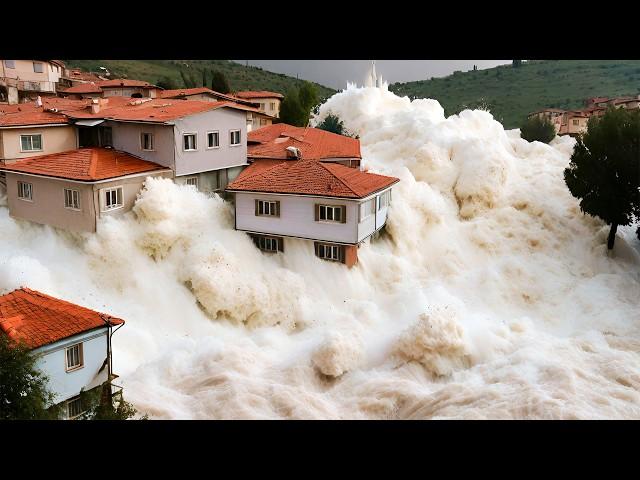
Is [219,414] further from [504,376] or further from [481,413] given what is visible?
[504,376]

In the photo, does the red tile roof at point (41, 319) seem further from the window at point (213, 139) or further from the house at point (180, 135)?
the window at point (213, 139)

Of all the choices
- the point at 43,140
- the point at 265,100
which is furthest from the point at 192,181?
the point at 265,100

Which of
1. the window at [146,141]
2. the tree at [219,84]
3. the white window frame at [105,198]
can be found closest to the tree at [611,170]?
the window at [146,141]

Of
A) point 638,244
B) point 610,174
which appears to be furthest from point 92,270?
point 638,244

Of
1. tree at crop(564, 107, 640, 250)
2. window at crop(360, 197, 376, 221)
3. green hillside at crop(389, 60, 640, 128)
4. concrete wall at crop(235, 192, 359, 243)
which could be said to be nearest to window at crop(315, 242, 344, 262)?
concrete wall at crop(235, 192, 359, 243)

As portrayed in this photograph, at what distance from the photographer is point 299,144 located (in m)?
22.3

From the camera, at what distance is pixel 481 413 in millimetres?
11742

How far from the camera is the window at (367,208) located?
55.2 feet

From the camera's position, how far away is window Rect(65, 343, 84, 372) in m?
10.1

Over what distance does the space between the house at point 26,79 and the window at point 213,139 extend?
52.5 feet

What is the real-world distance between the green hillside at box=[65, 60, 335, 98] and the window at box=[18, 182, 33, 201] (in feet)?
104

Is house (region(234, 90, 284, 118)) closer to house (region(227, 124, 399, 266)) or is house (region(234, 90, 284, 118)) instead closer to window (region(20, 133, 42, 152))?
house (region(227, 124, 399, 266))

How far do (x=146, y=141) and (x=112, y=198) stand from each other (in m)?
2.69

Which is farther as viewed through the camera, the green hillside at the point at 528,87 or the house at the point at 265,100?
the green hillside at the point at 528,87
